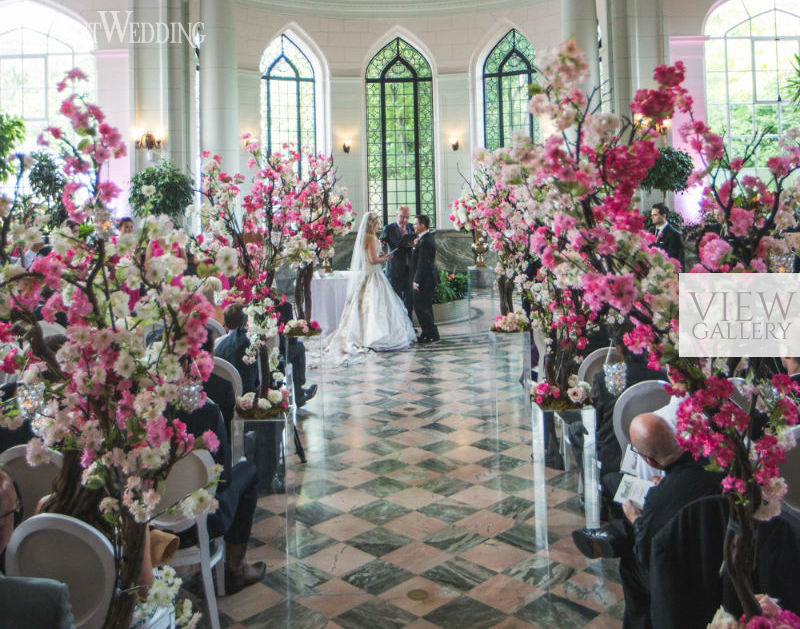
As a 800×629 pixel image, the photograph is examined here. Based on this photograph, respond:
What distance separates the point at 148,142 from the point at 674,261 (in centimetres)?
1235

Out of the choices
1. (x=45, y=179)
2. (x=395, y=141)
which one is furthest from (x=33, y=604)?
(x=395, y=141)

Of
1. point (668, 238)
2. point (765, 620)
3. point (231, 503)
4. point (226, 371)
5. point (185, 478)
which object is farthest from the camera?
point (668, 238)

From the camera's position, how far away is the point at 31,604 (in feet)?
6.14

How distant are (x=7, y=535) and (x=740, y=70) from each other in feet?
51.4

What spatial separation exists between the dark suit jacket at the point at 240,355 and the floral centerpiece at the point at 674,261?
355cm

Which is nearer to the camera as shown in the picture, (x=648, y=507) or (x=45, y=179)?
(x=648, y=507)

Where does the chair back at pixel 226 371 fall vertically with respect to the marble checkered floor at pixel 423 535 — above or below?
above

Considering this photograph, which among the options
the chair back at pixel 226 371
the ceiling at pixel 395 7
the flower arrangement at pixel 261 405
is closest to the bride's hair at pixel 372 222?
the chair back at pixel 226 371

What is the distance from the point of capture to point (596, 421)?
4324 mm

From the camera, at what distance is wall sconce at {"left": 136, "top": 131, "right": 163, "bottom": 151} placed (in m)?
13.0

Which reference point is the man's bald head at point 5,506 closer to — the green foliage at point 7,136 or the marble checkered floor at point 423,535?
the marble checkered floor at point 423,535

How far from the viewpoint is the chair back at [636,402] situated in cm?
394

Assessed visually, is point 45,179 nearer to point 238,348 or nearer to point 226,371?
point 238,348

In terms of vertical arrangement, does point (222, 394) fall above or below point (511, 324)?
below
